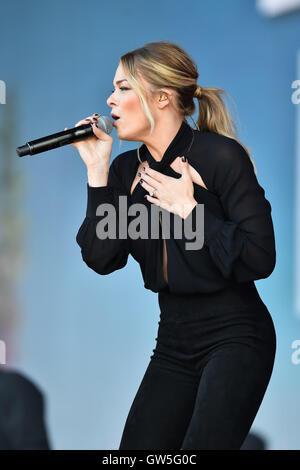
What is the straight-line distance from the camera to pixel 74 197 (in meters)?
3.30

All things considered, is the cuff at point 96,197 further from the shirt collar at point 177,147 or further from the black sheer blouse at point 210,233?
the shirt collar at point 177,147

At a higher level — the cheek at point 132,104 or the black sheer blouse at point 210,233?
the cheek at point 132,104

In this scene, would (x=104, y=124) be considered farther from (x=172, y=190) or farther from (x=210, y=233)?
(x=210, y=233)

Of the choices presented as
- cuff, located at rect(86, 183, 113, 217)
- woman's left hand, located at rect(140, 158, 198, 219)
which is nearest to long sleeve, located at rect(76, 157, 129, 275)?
cuff, located at rect(86, 183, 113, 217)

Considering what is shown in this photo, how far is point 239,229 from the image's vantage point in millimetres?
1706

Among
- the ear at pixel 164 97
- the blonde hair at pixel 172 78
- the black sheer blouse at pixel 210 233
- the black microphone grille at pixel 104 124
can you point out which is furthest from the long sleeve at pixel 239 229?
the black microphone grille at pixel 104 124

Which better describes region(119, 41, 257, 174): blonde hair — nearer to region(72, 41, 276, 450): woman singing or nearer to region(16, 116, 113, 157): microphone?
region(72, 41, 276, 450): woman singing

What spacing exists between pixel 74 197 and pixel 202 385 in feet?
5.96

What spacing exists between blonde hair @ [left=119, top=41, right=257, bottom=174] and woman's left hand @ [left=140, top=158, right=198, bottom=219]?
0.55ft

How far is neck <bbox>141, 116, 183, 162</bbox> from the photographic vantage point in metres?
1.90

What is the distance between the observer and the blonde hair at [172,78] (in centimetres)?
185
